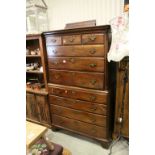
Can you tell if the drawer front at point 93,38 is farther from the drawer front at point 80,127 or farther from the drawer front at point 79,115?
the drawer front at point 80,127

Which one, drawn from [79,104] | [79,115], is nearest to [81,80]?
[79,104]

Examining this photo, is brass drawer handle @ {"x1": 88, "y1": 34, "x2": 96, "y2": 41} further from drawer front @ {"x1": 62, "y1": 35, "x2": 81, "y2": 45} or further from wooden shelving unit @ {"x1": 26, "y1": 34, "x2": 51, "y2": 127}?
wooden shelving unit @ {"x1": 26, "y1": 34, "x2": 51, "y2": 127}

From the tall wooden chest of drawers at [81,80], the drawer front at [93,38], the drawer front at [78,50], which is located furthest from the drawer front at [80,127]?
the drawer front at [93,38]

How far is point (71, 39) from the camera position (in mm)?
1907

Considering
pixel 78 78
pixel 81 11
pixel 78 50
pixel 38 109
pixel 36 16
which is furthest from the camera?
pixel 38 109

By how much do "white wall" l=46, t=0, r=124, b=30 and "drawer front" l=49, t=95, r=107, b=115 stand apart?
1.17 metres

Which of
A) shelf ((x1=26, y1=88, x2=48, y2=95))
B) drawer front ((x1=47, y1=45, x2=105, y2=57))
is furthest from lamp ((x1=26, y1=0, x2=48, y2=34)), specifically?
shelf ((x1=26, y1=88, x2=48, y2=95))

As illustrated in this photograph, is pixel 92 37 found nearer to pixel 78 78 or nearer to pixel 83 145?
pixel 78 78

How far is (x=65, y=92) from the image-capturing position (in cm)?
214

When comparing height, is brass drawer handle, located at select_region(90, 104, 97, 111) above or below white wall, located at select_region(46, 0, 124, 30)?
below

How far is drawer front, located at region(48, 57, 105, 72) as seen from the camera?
179 cm

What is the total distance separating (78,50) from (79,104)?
29.4 inches
